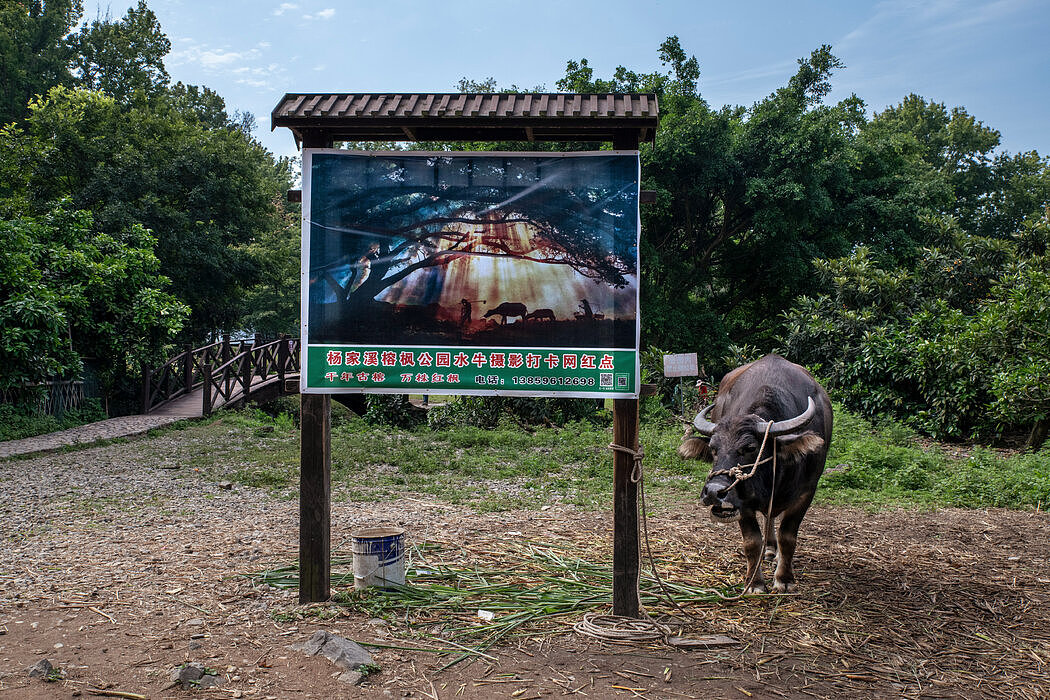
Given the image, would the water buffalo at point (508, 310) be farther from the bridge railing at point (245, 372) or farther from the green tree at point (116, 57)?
the green tree at point (116, 57)

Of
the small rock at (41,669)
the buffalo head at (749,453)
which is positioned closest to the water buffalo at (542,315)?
the buffalo head at (749,453)

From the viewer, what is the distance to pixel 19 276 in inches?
437

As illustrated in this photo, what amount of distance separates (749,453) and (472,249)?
217 cm

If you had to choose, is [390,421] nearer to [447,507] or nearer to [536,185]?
[447,507]

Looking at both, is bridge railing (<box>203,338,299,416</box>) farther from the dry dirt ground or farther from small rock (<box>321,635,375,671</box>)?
small rock (<box>321,635,375,671</box>)

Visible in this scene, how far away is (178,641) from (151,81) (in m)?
27.9

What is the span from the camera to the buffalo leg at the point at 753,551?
477 cm

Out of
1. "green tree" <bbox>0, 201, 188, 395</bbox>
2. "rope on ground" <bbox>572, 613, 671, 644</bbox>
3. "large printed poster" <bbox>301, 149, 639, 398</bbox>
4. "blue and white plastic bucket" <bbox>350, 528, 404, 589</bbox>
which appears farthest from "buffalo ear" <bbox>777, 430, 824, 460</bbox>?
"green tree" <bbox>0, 201, 188, 395</bbox>

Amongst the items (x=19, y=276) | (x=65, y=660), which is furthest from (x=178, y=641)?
(x=19, y=276)

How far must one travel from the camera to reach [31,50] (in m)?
24.2

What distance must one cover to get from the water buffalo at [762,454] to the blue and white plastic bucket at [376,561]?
6.69 feet

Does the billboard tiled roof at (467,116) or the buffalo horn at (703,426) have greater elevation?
the billboard tiled roof at (467,116)

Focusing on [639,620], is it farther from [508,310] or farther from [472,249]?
[472,249]

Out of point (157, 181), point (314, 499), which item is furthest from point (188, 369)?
point (314, 499)
